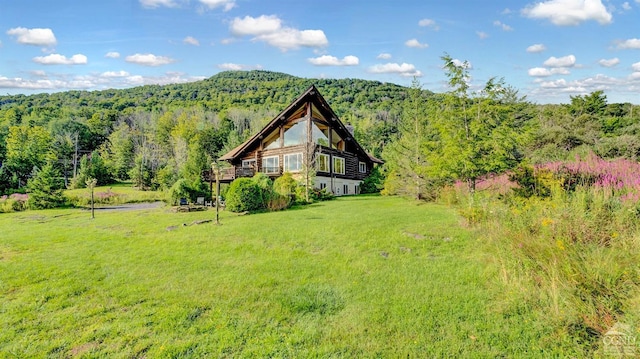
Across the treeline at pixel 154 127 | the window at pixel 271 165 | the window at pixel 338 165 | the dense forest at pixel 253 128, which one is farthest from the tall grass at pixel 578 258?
the window at pixel 271 165

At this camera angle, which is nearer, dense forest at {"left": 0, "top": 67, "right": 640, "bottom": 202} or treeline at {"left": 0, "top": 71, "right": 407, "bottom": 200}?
dense forest at {"left": 0, "top": 67, "right": 640, "bottom": 202}

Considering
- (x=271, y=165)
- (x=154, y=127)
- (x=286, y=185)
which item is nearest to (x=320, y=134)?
(x=271, y=165)

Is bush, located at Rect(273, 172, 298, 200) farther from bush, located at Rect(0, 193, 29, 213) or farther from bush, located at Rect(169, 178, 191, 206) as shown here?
bush, located at Rect(0, 193, 29, 213)

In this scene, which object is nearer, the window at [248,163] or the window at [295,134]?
the window at [295,134]

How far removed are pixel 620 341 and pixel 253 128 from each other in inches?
2677

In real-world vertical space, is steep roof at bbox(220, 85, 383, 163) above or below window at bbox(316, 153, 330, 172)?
above

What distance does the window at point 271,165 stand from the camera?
28.7 meters

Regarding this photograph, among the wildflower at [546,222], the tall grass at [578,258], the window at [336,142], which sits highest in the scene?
the window at [336,142]

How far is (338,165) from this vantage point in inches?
1151

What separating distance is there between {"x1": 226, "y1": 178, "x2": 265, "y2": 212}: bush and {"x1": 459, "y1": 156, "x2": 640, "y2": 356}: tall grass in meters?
11.2

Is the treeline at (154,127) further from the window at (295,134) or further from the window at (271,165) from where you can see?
the window at (295,134)

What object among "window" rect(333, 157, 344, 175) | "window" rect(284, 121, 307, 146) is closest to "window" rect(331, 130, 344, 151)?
"window" rect(333, 157, 344, 175)

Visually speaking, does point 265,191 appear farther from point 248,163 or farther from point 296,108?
point 248,163

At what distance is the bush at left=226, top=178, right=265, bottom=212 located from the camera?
1619 centimetres
